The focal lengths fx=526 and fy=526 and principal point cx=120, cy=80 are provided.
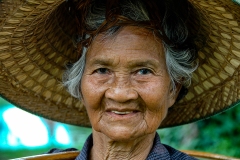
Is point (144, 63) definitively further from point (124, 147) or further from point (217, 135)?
point (217, 135)

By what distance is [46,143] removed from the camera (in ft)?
29.8

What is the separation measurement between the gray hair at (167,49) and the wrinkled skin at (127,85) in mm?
50

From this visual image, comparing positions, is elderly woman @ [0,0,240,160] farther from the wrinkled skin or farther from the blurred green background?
the blurred green background

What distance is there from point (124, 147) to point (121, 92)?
0.29 meters

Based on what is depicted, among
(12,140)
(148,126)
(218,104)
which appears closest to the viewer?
(148,126)

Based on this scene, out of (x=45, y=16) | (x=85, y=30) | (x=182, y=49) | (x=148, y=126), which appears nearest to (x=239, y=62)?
(x=182, y=49)

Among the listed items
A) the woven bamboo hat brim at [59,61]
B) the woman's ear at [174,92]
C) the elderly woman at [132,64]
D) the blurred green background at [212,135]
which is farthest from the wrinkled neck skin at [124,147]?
the blurred green background at [212,135]

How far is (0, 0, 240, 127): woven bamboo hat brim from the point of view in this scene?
2143mm

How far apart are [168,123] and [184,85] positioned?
1.17ft

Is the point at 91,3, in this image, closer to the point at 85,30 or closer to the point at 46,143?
the point at 85,30

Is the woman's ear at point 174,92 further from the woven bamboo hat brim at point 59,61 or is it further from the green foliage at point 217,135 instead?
the green foliage at point 217,135

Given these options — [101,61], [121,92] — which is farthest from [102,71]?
[121,92]

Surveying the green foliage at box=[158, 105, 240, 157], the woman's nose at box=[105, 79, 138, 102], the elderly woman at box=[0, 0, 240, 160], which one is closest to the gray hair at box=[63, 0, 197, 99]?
the elderly woman at box=[0, 0, 240, 160]

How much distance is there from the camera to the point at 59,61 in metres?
2.63
